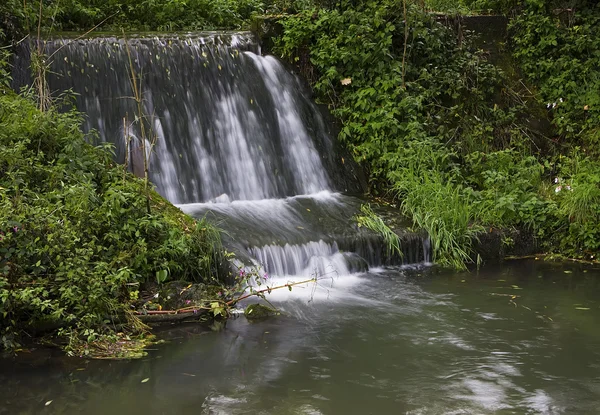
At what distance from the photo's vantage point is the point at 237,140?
32.4 feet

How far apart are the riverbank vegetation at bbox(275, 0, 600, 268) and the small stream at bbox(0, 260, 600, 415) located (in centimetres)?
175

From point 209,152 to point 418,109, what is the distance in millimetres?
3019

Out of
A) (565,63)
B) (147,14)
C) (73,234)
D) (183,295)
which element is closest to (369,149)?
(565,63)

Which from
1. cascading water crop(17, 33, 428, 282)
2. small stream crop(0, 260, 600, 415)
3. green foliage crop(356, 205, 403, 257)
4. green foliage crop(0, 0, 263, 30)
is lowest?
small stream crop(0, 260, 600, 415)

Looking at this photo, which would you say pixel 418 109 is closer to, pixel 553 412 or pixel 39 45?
pixel 39 45

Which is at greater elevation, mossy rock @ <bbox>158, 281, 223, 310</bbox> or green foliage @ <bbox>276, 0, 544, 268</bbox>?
green foliage @ <bbox>276, 0, 544, 268</bbox>

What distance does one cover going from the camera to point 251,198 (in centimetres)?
952

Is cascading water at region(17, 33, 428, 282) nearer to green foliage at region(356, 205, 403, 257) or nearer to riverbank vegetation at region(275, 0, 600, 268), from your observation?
green foliage at region(356, 205, 403, 257)

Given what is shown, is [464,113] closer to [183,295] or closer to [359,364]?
[183,295]

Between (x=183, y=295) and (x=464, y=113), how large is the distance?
5.88 meters

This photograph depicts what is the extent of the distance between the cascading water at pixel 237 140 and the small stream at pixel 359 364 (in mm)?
1004

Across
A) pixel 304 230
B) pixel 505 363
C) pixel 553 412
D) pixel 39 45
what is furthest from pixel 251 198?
pixel 553 412

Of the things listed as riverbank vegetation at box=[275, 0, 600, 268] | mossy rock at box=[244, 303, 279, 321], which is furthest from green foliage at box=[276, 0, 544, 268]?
mossy rock at box=[244, 303, 279, 321]

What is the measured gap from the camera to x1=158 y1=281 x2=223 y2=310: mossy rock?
6.61m
